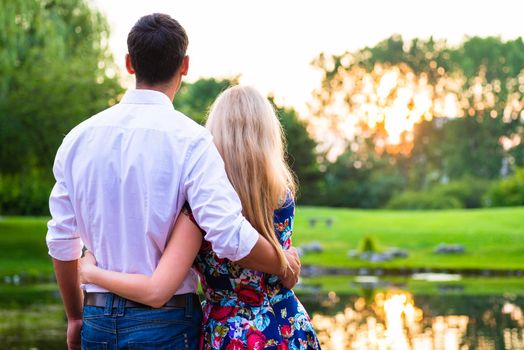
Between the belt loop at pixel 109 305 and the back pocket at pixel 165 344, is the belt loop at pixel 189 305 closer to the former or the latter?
the back pocket at pixel 165 344

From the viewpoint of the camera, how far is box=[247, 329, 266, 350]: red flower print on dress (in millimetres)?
3389

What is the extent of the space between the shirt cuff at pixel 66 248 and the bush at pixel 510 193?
42585mm

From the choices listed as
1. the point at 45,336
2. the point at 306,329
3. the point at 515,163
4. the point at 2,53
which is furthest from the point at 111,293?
the point at 515,163

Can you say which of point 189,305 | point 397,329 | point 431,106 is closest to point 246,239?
point 189,305

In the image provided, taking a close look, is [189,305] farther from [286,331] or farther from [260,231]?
[286,331]

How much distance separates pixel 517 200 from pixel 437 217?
10.0 m

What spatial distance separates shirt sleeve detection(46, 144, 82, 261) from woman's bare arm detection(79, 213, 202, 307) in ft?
0.67

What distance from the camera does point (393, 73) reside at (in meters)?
70.4

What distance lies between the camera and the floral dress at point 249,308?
3369 mm

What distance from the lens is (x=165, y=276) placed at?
9.70 feet

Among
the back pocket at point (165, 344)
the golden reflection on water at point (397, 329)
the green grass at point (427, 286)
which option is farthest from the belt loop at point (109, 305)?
the green grass at point (427, 286)

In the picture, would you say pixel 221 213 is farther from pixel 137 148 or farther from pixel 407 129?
pixel 407 129

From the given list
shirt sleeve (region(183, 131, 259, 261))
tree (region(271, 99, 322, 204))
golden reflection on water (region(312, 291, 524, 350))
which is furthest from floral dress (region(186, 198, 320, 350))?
tree (region(271, 99, 322, 204))

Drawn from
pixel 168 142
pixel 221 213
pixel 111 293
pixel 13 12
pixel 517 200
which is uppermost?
pixel 13 12
